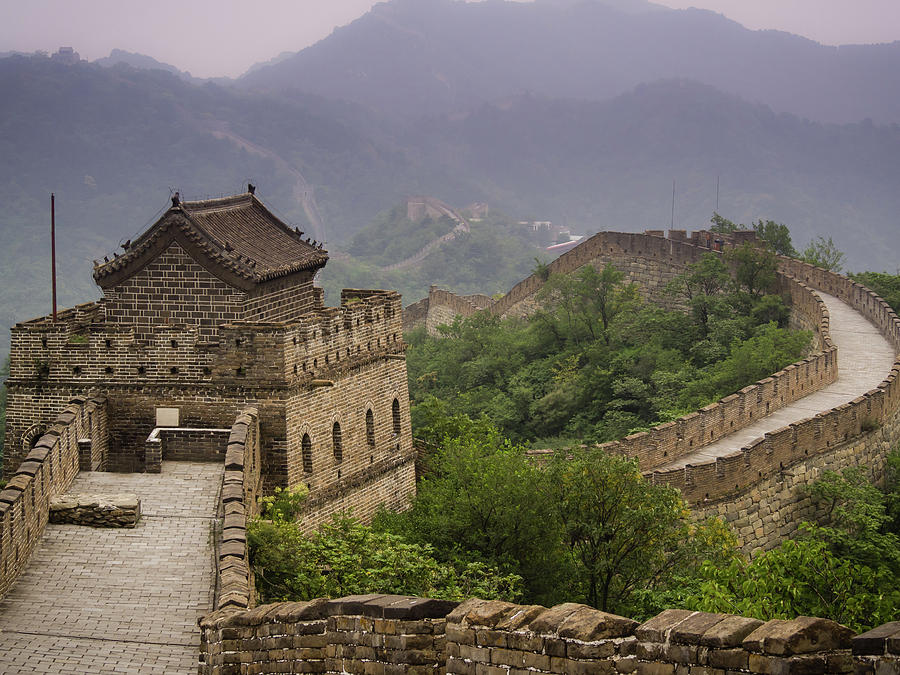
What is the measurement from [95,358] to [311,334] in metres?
2.93

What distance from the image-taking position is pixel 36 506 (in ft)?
39.3

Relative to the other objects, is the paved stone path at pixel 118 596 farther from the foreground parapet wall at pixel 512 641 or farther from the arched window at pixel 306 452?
the arched window at pixel 306 452

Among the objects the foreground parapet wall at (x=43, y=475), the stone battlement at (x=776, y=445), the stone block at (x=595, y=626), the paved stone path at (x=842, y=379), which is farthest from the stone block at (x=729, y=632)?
the paved stone path at (x=842, y=379)

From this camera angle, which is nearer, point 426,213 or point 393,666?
point 393,666

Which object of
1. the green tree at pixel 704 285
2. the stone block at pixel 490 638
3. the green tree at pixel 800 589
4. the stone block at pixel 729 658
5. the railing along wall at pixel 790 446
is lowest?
the green tree at pixel 800 589

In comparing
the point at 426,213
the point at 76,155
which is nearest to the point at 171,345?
the point at 426,213

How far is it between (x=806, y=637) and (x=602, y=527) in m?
10.5

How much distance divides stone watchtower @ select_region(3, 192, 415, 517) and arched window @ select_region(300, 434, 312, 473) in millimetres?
22

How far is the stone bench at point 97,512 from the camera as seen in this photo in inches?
489

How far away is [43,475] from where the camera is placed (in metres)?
12.5

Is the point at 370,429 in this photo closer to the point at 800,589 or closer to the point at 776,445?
the point at 776,445

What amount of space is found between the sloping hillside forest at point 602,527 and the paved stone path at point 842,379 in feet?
4.43

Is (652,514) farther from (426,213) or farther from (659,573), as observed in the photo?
(426,213)

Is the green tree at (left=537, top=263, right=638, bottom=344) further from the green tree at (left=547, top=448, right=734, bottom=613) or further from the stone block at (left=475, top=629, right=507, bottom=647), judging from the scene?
the stone block at (left=475, top=629, right=507, bottom=647)
